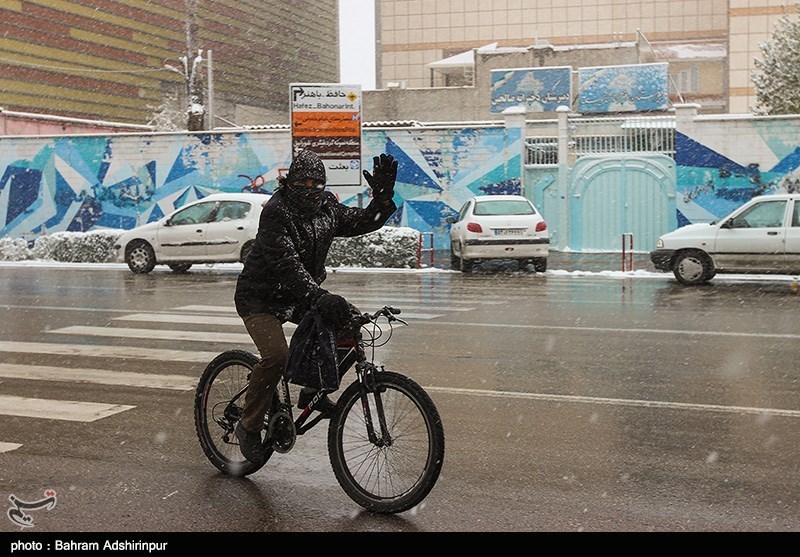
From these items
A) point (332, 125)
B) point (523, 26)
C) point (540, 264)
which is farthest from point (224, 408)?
point (523, 26)

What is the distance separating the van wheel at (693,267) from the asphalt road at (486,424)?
2.92 metres

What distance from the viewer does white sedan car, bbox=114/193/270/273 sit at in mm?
19766

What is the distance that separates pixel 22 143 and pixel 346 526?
91.2 ft

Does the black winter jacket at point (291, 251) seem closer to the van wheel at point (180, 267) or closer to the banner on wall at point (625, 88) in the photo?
the van wheel at point (180, 267)

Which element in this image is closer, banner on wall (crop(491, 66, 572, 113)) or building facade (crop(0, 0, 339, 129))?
banner on wall (crop(491, 66, 572, 113))

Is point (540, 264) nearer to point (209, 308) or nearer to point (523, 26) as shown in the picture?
point (209, 308)

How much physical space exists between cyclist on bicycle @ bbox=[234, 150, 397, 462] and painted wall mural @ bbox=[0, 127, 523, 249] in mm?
20713

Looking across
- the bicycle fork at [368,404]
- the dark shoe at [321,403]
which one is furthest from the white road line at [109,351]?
the bicycle fork at [368,404]

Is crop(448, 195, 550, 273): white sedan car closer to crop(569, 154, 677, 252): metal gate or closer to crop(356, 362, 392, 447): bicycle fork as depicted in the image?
crop(569, 154, 677, 252): metal gate

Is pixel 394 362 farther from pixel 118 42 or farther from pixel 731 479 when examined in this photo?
pixel 118 42

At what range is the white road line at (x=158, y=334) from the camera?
10672 millimetres

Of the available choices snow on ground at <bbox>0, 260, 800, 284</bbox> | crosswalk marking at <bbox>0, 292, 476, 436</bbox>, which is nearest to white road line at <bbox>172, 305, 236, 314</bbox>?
crosswalk marking at <bbox>0, 292, 476, 436</bbox>
